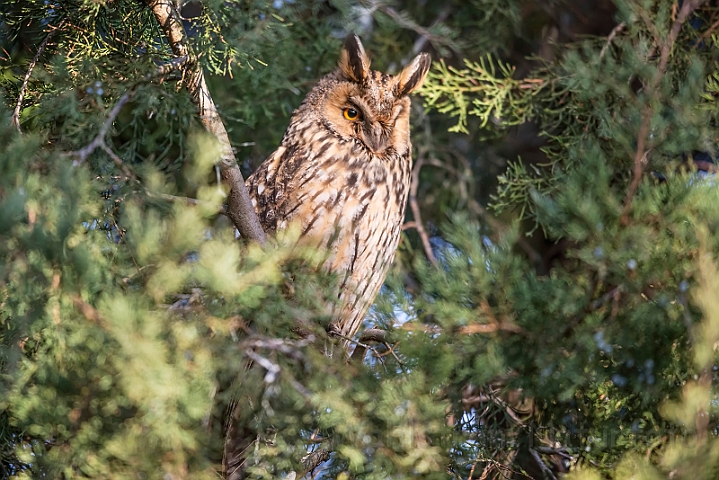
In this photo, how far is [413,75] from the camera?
2285mm

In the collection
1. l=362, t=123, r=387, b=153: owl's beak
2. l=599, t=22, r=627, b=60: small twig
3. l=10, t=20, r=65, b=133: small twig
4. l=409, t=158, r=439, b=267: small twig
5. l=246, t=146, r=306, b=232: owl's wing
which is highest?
l=10, t=20, r=65, b=133: small twig

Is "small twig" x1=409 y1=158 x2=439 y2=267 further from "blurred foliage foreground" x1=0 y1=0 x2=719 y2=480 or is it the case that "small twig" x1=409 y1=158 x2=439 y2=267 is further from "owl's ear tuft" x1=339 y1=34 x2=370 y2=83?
"blurred foliage foreground" x1=0 y1=0 x2=719 y2=480

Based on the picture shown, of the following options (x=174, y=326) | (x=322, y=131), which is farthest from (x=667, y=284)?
(x=322, y=131)

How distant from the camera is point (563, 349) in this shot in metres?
1.27

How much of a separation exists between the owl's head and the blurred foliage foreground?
0.38 meters

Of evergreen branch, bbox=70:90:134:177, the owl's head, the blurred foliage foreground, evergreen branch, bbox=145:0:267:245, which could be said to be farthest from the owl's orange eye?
evergreen branch, bbox=70:90:134:177

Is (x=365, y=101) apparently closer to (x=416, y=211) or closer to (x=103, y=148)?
(x=416, y=211)

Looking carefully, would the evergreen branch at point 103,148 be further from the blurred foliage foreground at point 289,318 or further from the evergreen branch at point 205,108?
the evergreen branch at point 205,108

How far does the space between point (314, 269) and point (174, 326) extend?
13.9 inches

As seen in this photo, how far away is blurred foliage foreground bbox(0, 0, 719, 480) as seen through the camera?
1041 mm

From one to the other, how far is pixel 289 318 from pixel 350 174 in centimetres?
90

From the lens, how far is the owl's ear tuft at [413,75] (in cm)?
225

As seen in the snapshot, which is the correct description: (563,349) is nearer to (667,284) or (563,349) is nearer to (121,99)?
(667,284)

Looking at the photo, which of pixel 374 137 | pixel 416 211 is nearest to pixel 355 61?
pixel 374 137
